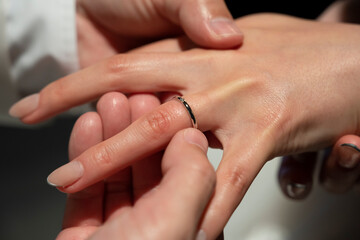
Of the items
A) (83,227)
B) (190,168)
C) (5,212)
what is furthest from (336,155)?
(5,212)

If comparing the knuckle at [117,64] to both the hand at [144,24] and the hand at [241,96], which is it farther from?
the hand at [144,24]

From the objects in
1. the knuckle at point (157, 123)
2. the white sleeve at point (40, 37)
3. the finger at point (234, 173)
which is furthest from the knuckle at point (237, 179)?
the white sleeve at point (40, 37)

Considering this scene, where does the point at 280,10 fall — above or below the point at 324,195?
above

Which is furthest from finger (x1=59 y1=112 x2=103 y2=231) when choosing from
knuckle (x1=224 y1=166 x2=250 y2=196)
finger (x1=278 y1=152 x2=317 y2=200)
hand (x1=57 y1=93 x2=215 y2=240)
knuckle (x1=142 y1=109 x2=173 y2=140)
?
finger (x1=278 y1=152 x2=317 y2=200)

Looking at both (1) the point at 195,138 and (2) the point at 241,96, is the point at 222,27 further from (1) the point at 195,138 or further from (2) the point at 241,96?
(1) the point at 195,138

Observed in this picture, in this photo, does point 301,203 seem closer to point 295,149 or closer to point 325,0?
point 295,149

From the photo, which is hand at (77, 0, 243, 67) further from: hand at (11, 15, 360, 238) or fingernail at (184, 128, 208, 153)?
fingernail at (184, 128, 208, 153)
